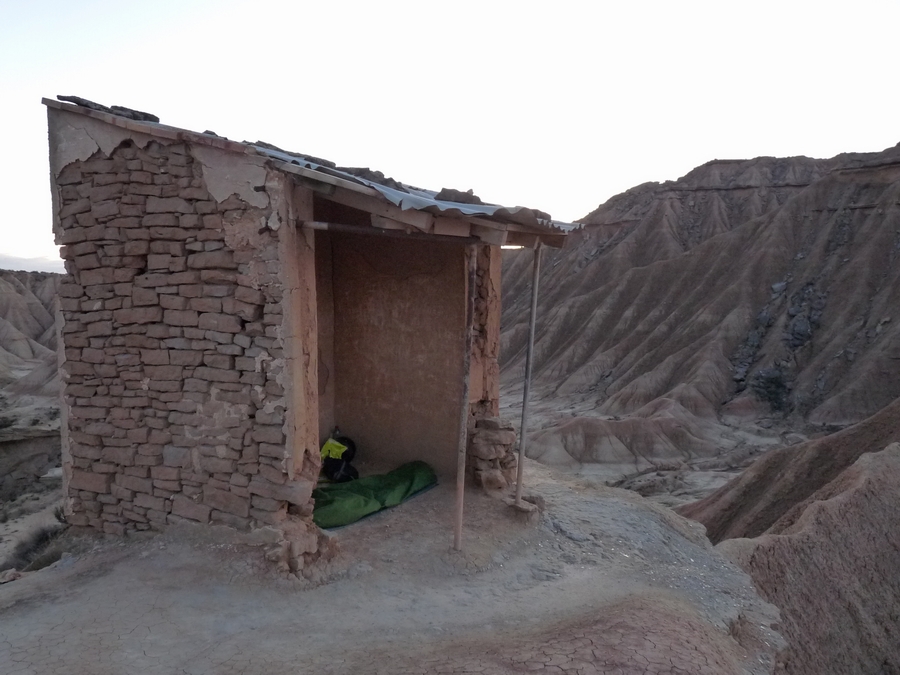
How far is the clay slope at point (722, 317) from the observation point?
2498 cm

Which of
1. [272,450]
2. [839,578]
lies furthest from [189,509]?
[839,578]

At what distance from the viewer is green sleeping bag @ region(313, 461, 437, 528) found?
19.5 feet

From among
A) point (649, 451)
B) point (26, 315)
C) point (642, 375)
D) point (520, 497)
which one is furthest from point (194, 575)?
point (26, 315)

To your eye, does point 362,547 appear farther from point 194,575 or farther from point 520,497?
point 520,497

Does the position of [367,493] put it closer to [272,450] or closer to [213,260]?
[272,450]

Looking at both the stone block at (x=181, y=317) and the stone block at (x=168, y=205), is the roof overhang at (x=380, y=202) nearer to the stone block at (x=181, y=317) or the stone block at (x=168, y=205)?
the stone block at (x=168, y=205)

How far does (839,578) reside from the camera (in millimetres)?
7820

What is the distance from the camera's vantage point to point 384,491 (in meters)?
6.46

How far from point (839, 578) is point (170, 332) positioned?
7.83m

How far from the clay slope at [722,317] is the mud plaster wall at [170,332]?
19.5 m

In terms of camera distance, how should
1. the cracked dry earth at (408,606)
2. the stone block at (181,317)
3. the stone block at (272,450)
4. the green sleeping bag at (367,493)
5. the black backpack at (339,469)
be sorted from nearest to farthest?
the cracked dry earth at (408,606)
the stone block at (272,450)
the stone block at (181,317)
the green sleeping bag at (367,493)
the black backpack at (339,469)

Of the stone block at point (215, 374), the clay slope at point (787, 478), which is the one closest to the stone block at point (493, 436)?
the stone block at point (215, 374)

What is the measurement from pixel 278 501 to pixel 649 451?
20772 millimetres

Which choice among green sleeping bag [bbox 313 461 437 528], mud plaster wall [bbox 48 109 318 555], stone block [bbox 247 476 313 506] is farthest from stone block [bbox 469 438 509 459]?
stone block [bbox 247 476 313 506]
